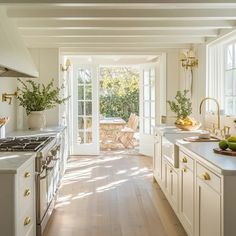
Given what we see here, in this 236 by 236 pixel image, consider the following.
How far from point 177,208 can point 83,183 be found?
2.22 meters

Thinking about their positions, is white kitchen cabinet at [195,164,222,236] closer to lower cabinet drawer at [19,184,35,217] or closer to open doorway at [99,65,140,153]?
lower cabinet drawer at [19,184,35,217]

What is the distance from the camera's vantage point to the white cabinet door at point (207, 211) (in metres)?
2.24

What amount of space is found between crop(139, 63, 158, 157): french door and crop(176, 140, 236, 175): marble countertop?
Result: 4218 mm

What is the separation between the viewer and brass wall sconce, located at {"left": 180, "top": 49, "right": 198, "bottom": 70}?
564 centimetres

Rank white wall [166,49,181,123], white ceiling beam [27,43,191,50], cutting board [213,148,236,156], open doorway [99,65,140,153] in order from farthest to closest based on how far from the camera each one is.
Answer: open doorway [99,65,140,153] → white wall [166,49,181,123] → white ceiling beam [27,43,191,50] → cutting board [213,148,236,156]

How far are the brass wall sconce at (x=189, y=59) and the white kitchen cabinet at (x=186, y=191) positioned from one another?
2.62 meters

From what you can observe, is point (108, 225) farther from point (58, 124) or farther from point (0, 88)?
point (58, 124)

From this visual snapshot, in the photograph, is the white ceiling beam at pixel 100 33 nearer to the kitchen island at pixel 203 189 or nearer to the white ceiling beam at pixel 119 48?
the white ceiling beam at pixel 119 48

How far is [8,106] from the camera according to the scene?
198 inches

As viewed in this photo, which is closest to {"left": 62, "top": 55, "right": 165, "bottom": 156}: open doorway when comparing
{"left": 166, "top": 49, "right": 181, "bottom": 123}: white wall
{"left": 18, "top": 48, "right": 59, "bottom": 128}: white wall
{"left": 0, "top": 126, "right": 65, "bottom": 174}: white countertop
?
{"left": 166, "top": 49, "right": 181, "bottom": 123}: white wall

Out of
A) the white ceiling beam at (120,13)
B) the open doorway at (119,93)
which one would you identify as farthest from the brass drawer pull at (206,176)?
the open doorway at (119,93)

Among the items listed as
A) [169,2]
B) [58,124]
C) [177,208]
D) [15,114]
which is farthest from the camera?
[58,124]

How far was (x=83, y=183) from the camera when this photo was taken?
5535 mm

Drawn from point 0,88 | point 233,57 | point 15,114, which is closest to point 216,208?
point 233,57
